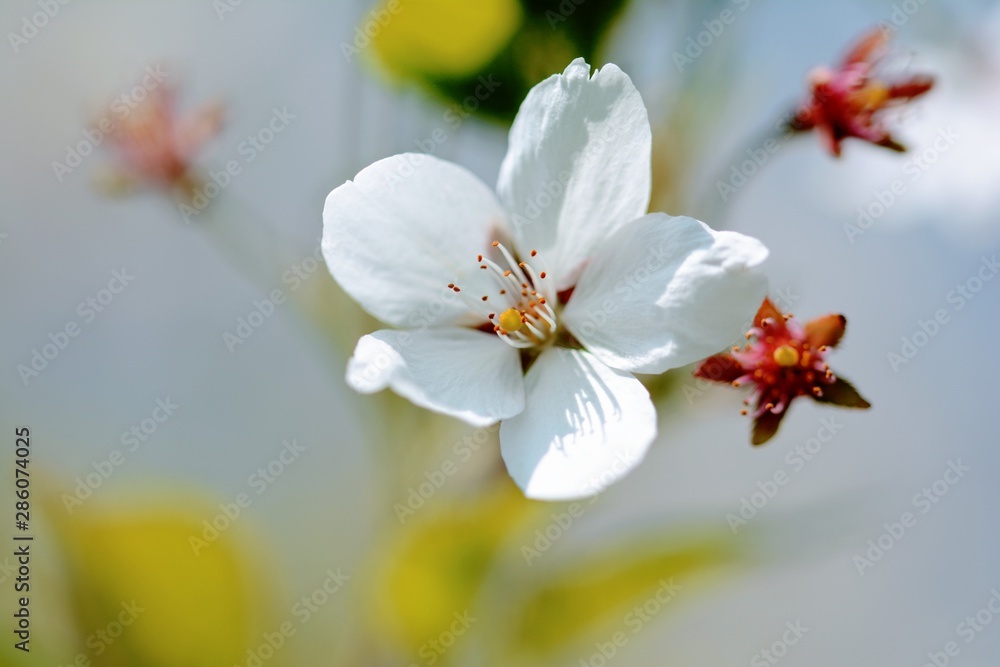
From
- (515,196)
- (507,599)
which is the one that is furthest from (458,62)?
(507,599)

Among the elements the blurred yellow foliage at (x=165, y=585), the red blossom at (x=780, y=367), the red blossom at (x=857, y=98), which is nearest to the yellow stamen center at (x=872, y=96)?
the red blossom at (x=857, y=98)

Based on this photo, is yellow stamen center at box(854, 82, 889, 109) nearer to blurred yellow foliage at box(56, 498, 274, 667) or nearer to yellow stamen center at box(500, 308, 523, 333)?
yellow stamen center at box(500, 308, 523, 333)

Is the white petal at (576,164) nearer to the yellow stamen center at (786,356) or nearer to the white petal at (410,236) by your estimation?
the white petal at (410,236)

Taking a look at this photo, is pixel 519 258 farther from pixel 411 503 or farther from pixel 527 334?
pixel 411 503

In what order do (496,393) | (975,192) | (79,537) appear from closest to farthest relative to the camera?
(496,393) → (79,537) → (975,192)

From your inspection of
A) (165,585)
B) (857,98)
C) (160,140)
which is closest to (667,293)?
(857,98)

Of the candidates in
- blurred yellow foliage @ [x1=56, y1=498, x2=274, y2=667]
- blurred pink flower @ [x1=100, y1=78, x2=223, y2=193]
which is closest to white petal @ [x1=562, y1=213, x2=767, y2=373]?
blurred yellow foliage @ [x1=56, y1=498, x2=274, y2=667]
